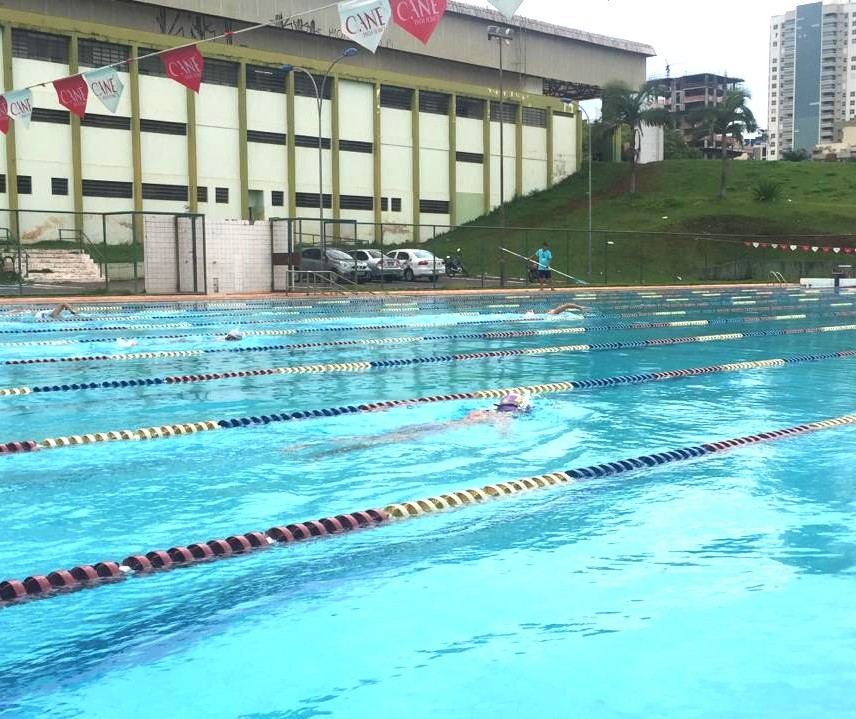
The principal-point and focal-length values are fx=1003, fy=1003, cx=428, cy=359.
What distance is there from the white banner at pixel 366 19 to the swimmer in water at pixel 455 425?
7.50m

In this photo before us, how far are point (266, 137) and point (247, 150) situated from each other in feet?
3.92

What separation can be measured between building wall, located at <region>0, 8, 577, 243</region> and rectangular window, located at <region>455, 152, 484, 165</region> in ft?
0.28

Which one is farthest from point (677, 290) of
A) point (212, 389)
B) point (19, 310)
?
point (212, 389)

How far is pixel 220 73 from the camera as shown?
1654 inches

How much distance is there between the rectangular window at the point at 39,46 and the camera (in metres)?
36.2

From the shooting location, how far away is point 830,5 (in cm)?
14475

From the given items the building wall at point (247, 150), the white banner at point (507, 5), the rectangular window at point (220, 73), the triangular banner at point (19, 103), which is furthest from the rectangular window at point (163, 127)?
the white banner at point (507, 5)

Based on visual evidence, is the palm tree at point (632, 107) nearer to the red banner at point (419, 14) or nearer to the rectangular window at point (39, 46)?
the rectangular window at point (39, 46)

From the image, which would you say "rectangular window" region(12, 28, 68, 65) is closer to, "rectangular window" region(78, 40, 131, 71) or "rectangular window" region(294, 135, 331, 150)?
"rectangular window" region(78, 40, 131, 71)

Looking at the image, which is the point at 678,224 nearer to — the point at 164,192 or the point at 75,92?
the point at 164,192

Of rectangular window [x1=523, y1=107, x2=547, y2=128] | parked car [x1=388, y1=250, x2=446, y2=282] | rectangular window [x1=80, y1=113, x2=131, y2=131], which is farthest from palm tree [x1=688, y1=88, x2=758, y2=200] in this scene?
rectangular window [x1=80, y1=113, x2=131, y2=131]

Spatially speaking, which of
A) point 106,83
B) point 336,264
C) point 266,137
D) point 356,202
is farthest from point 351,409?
point 356,202

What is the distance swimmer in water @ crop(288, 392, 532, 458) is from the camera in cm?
682

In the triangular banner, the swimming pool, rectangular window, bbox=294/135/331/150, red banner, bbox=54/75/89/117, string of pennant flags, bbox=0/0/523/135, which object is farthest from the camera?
rectangular window, bbox=294/135/331/150
